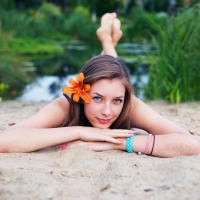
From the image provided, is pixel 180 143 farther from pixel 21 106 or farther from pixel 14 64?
pixel 14 64

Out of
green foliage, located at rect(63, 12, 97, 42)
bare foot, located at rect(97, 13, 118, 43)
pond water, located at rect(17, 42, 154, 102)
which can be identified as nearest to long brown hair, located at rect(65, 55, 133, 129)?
bare foot, located at rect(97, 13, 118, 43)

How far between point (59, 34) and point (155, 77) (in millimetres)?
15947

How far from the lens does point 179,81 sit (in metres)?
4.63

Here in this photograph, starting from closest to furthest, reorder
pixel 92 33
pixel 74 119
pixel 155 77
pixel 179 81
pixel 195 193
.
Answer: pixel 195 193 < pixel 74 119 < pixel 179 81 < pixel 155 77 < pixel 92 33

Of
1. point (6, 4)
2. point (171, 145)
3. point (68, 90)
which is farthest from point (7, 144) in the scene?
point (6, 4)

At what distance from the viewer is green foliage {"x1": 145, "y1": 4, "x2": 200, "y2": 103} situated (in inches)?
181

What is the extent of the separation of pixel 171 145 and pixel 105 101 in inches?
19.1

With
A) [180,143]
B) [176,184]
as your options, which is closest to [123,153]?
[180,143]

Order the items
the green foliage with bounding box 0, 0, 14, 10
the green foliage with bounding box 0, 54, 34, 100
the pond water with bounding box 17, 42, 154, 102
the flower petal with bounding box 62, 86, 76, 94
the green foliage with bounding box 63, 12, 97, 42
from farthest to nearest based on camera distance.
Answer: the green foliage with bounding box 63, 12, 97, 42 → the green foliage with bounding box 0, 0, 14, 10 → the green foliage with bounding box 0, 54, 34, 100 → the pond water with bounding box 17, 42, 154, 102 → the flower petal with bounding box 62, 86, 76, 94

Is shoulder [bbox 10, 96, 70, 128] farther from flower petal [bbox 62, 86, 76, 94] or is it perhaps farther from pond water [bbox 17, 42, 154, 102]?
pond water [bbox 17, 42, 154, 102]

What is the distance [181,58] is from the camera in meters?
4.64

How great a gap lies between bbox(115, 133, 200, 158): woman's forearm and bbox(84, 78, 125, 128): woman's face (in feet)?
0.68

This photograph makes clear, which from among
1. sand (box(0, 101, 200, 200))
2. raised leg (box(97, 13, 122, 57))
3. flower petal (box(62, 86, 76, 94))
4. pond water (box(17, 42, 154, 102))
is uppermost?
raised leg (box(97, 13, 122, 57))

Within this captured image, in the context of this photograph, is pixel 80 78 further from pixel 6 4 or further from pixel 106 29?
pixel 6 4
